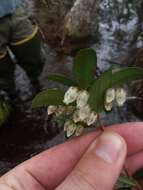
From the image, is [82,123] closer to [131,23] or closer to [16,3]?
[16,3]

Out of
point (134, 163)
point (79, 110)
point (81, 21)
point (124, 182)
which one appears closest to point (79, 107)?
point (79, 110)

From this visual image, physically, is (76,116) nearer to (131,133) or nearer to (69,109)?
(69,109)

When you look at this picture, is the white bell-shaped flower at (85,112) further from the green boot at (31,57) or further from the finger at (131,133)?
the green boot at (31,57)

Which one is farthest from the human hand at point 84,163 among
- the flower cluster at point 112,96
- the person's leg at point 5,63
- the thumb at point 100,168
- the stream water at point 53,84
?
the person's leg at point 5,63

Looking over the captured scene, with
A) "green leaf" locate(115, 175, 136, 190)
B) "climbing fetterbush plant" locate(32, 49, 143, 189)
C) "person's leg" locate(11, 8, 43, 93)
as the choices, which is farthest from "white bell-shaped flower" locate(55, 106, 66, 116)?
"person's leg" locate(11, 8, 43, 93)

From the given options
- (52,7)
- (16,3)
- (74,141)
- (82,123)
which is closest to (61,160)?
(74,141)
